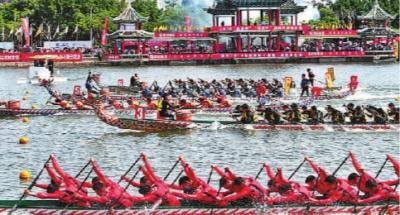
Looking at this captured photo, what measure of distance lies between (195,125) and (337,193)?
1367cm


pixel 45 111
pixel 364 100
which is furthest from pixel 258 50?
pixel 45 111

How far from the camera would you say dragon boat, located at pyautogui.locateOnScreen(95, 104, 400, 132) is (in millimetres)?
27328

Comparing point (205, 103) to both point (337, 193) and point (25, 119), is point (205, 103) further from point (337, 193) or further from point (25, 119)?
point (337, 193)

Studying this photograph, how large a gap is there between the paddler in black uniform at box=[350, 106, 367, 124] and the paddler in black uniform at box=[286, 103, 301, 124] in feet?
5.67

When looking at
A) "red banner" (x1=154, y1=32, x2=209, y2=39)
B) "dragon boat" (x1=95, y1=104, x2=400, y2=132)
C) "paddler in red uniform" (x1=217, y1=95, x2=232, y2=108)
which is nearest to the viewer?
"dragon boat" (x1=95, y1=104, x2=400, y2=132)

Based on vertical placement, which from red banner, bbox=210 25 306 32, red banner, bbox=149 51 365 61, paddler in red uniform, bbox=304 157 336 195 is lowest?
red banner, bbox=149 51 365 61

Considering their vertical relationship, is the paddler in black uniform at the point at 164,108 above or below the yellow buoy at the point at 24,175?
above

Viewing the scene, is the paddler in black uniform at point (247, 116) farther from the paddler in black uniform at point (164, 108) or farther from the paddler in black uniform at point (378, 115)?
the paddler in black uniform at point (378, 115)

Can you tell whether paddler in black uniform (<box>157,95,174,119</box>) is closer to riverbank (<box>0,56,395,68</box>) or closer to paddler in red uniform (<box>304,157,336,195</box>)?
paddler in red uniform (<box>304,157,336,195</box>)

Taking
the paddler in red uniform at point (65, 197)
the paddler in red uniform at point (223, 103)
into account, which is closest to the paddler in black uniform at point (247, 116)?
the paddler in red uniform at point (223, 103)

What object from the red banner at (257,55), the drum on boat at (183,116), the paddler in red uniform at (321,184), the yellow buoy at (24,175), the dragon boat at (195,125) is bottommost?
the yellow buoy at (24,175)

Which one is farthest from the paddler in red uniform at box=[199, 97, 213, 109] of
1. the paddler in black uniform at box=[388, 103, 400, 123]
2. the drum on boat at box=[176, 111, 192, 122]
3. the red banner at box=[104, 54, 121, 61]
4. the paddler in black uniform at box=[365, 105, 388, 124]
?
the red banner at box=[104, 54, 121, 61]

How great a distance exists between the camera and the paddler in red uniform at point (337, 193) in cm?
1531

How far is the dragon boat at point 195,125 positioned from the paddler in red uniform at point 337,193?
1214 centimetres
